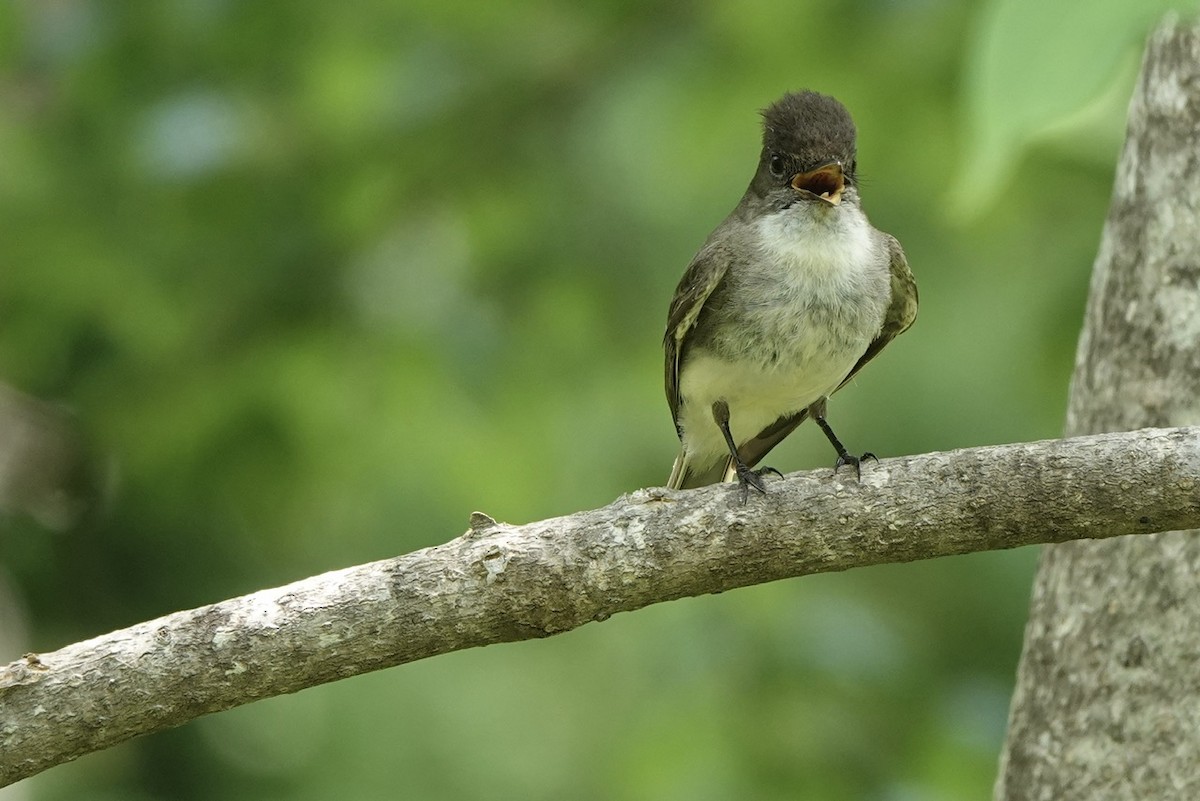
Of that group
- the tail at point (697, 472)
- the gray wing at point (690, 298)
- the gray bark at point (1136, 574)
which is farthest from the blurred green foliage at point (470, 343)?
the gray bark at point (1136, 574)

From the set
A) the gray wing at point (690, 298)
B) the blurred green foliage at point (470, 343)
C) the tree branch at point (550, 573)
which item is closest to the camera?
the tree branch at point (550, 573)

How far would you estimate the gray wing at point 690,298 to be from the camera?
4.13 meters

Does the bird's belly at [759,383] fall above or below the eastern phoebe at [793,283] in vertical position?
below

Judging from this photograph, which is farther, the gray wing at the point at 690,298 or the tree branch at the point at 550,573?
the gray wing at the point at 690,298

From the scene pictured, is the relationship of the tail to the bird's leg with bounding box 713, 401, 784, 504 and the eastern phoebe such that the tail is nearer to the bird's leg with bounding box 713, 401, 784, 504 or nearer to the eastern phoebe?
the bird's leg with bounding box 713, 401, 784, 504

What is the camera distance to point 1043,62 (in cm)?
119

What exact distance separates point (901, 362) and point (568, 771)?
6.91 feet

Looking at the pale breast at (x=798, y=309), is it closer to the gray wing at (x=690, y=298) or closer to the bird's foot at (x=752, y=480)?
the gray wing at (x=690, y=298)

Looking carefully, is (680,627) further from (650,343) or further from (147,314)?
(147,314)

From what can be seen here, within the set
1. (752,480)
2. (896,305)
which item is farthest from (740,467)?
(896,305)

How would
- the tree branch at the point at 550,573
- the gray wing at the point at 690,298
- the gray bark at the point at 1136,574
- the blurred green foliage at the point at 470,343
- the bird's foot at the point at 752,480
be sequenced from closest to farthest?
1. the tree branch at the point at 550,573
2. the bird's foot at the point at 752,480
3. the gray bark at the point at 1136,574
4. the gray wing at the point at 690,298
5. the blurred green foliage at the point at 470,343

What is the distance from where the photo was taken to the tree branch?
263 centimetres

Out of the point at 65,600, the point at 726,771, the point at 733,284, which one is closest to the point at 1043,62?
the point at 733,284

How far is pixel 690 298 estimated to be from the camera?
13.8ft
